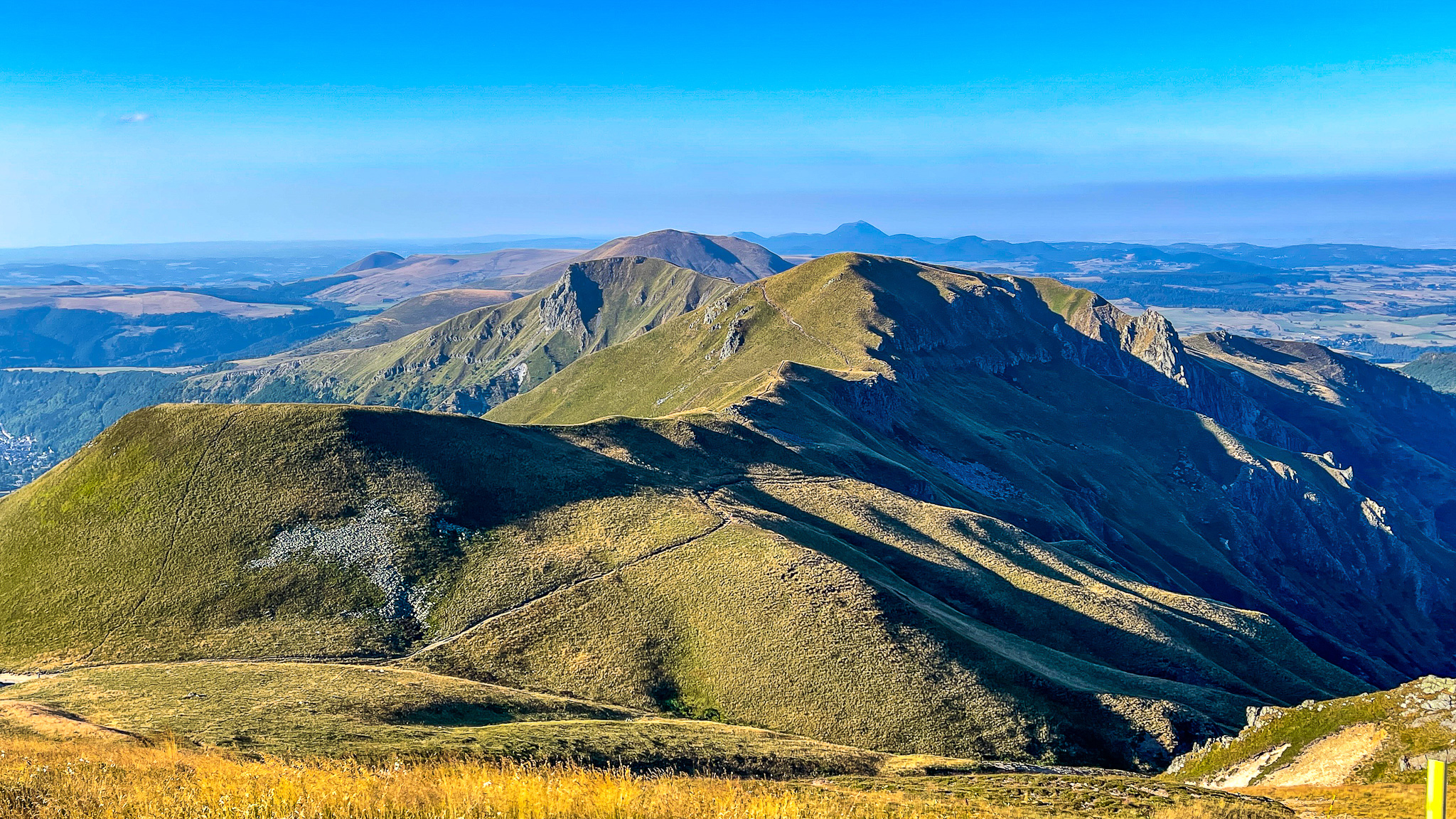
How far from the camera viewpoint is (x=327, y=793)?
56.5 ft

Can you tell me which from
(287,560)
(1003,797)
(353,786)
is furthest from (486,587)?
(353,786)

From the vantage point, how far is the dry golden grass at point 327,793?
52.3ft

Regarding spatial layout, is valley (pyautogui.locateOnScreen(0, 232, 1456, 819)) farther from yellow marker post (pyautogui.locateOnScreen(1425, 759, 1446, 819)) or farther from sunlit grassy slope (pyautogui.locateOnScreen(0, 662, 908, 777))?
yellow marker post (pyautogui.locateOnScreen(1425, 759, 1446, 819))

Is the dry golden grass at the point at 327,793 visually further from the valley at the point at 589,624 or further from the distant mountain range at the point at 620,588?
the distant mountain range at the point at 620,588

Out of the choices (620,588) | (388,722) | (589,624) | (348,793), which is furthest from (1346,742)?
(388,722)

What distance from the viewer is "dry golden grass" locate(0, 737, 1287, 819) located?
52.3ft

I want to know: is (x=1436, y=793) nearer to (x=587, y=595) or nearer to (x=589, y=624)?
(x=589, y=624)

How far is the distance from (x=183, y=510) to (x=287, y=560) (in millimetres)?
14549

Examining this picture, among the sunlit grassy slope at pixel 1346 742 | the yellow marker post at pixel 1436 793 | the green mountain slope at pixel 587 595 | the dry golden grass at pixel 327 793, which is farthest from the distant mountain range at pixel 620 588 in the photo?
the yellow marker post at pixel 1436 793

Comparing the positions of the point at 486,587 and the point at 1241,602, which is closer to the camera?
the point at 486,587

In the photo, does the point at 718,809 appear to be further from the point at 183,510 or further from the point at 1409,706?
the point at 183,510

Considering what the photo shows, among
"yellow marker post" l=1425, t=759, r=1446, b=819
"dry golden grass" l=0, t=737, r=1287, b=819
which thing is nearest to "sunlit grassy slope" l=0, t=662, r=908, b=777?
"dry golden grass" l=0, t=737, r=1287, b=819

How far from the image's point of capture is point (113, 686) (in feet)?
170

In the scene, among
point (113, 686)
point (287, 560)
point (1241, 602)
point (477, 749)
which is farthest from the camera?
→ point (1241, 602)
